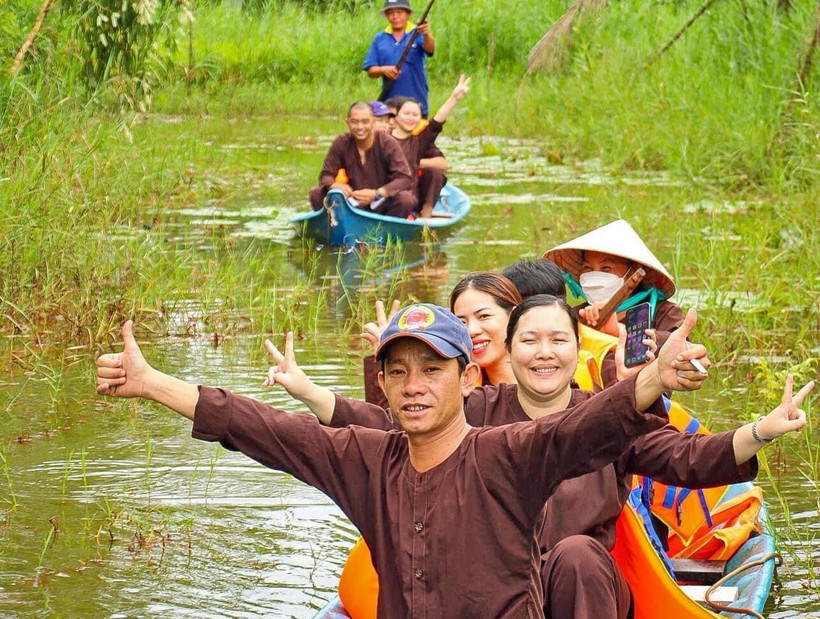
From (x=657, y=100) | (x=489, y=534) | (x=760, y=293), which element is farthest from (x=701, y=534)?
(x=657, y=100)

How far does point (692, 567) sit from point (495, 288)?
1178mm

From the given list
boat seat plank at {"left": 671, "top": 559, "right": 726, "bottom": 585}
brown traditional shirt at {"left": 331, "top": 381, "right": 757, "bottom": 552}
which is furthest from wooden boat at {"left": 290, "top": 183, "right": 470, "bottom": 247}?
brown traditional shirt at {"left": 331, "top": 381, "right": 757, "bottom": 552}

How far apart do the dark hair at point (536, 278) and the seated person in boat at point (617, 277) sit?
1.29 feet

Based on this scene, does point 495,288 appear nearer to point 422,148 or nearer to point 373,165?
point 373,165

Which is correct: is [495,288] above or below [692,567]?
above

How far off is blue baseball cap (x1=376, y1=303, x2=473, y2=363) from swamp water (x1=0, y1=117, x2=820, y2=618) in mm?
1894

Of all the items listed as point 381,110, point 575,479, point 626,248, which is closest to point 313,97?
point 381,110

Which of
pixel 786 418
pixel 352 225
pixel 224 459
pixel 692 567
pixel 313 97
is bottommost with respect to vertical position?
pixel 313 97

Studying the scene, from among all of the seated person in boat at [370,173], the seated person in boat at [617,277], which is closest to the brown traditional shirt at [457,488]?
the seated person in boat at [617,277]

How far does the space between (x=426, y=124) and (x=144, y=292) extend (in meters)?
4.81

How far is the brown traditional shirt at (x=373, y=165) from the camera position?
11547 millimetres

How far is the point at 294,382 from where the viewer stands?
3.51m

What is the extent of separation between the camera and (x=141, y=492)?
5867 mm

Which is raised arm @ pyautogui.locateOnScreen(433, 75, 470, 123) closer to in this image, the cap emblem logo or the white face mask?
the white face mask
